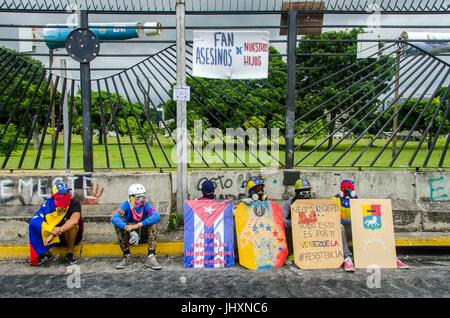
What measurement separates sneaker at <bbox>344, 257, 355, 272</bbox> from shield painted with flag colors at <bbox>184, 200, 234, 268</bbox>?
1.41 meters

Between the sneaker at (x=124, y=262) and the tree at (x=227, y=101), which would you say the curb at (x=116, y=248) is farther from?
the tree at (x=227, y=101)

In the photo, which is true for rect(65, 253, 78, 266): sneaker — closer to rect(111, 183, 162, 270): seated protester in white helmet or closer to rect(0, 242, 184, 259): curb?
rect(0, 242, 184, 259): curb

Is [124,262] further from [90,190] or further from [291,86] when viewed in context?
[291,86]

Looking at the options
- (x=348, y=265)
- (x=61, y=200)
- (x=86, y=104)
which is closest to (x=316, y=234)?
(x=348, y=265)

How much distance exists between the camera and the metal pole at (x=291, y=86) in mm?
5996

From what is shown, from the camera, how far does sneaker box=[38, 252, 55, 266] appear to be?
17.0 feet

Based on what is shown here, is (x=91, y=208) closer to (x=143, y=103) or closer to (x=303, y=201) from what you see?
(x=143, y=103)

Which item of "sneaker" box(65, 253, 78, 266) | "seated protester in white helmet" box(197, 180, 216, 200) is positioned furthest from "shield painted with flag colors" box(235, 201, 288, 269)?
"sneaker" box(65, 253, 78, 266)

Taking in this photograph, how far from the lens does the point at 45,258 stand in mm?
5262

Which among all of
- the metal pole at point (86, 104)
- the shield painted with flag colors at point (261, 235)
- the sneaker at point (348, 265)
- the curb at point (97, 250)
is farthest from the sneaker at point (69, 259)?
the sneaker at point (348, 265)

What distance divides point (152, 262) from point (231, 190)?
173 cm
